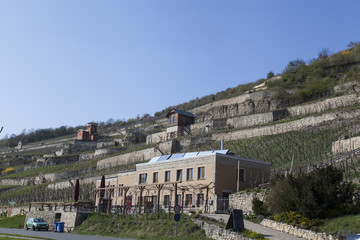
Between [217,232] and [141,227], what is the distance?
8.29m

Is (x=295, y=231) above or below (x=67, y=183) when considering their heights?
below

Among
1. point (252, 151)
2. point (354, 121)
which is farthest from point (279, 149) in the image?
point (354, 121)

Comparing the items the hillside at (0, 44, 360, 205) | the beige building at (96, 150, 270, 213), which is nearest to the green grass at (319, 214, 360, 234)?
the hillside at (0, 44, 360, 205)

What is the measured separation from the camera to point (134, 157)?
3054 inches

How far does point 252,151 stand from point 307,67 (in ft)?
178

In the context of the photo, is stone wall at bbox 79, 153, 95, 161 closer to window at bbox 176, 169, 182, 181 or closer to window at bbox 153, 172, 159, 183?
window at bbox 153, 172, 159, 183

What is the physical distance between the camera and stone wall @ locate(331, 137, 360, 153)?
43619 mm

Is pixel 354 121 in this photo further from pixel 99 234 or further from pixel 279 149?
pixel 99 234

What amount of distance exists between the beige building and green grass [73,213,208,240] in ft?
5.18

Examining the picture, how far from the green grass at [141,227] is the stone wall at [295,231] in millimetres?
4093

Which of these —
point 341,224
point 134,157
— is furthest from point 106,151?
point 341,224

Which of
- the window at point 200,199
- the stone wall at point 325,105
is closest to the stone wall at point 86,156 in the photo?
the stone wall at point 325,105

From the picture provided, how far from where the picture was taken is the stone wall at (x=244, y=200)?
29.9 m

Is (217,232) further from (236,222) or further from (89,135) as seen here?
(89,135)
